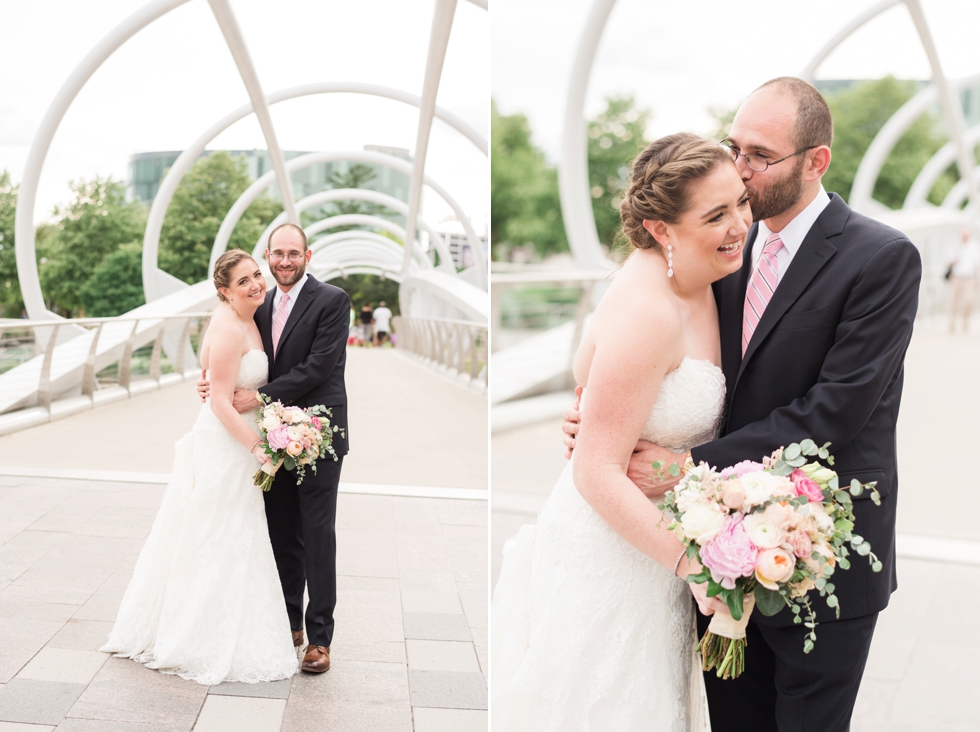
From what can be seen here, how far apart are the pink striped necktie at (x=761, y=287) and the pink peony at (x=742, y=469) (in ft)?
1.55

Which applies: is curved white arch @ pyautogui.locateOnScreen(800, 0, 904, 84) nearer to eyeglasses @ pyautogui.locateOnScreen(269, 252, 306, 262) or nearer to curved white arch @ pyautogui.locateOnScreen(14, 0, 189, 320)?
curved white arch @ pyautogui.locateOnScreen(14, 0, 189, 320)

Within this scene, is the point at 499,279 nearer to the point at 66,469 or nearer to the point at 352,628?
the point at 66,469

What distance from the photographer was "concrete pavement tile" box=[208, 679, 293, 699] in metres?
3.80

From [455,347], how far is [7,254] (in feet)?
43.1

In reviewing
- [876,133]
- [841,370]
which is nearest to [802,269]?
[841,370]

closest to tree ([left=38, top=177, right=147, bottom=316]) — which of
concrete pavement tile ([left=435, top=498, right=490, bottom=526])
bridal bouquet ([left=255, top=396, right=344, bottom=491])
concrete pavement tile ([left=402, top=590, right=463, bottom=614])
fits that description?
concrete pavement tile ([left=435, top=498, right=490, bottom=526])

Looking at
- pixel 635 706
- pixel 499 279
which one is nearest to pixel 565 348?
pixel 499 279

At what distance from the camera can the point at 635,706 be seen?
89.7 inches

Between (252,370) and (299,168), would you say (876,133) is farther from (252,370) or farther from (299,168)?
(252,370)

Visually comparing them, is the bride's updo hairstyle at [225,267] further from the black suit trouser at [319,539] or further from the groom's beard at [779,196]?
the groom's beard at [779,196]

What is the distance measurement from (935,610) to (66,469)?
6.75 m

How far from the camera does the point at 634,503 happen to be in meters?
2.08

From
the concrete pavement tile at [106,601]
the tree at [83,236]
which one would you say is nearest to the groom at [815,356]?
the concrete pavement tile at [106,601]

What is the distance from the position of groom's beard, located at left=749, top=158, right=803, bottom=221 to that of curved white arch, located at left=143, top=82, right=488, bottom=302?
1985 cm
